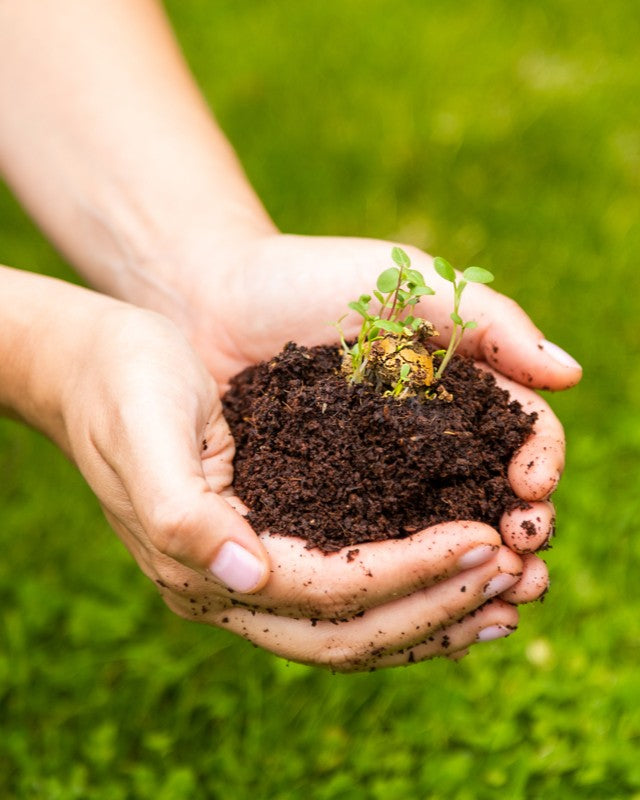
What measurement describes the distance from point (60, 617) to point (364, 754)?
45.0 inches

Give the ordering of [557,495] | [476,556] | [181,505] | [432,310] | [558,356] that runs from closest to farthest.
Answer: [181,505]
[476,556]
[558,356]
[432,310]
[557,495]

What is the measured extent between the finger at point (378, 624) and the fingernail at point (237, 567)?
0.91 feet

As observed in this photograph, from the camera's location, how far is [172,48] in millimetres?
2924

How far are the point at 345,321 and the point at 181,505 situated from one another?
2.89ft

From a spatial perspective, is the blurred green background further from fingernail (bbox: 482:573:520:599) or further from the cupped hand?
fingernail (bbox: 482:573:520:599)

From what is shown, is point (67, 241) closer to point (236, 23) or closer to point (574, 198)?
point (574, 198)

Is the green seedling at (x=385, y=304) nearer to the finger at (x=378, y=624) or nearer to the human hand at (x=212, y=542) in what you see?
the human hand at (x=212, y=542)

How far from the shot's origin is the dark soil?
76.4 inches

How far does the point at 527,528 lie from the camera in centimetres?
192

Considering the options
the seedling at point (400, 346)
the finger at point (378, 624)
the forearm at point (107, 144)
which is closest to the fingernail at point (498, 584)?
the finger at point (378, 624)

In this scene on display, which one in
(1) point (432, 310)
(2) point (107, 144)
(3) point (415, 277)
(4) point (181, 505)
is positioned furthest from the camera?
(2) point (107, 144)

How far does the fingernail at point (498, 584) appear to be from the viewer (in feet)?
6.12

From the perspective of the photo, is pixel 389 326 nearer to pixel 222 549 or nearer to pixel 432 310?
pixel 432 310

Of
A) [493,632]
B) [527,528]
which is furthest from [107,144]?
[493,632]
